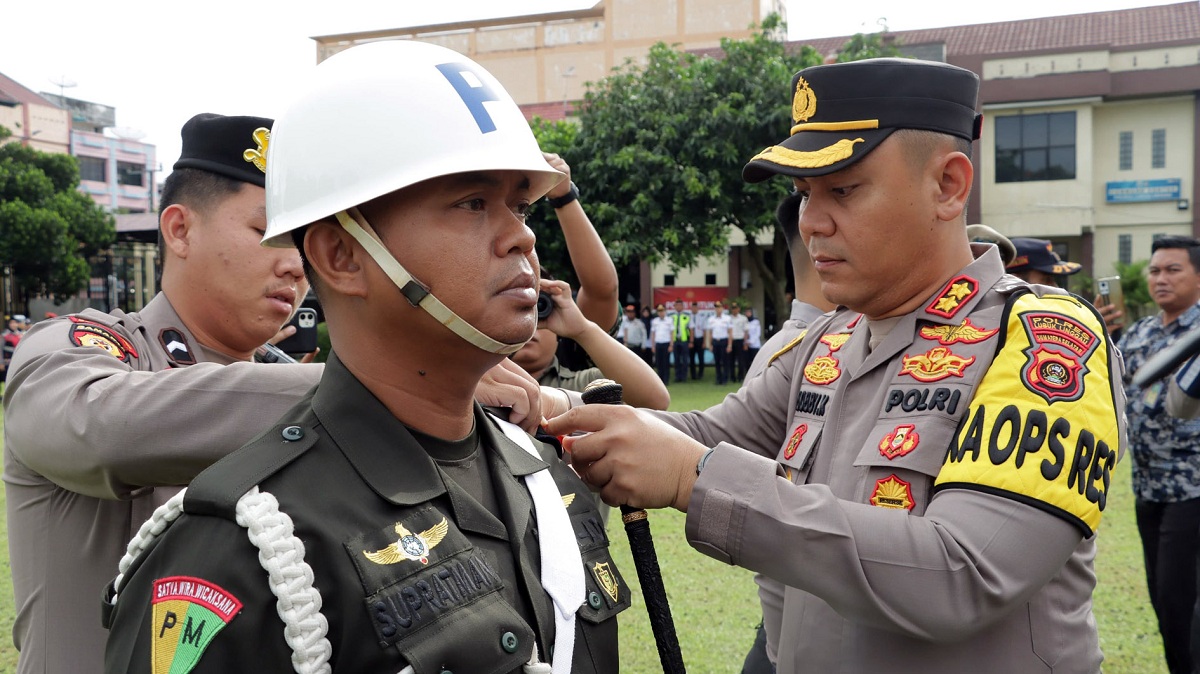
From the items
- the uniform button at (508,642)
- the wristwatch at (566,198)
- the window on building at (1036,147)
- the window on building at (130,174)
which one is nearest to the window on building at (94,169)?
the window on building at (130,174)

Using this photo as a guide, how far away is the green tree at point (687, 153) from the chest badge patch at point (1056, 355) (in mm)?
19803

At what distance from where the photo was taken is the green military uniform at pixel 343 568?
1.39 meters

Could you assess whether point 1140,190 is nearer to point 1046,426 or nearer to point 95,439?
point 1046,426

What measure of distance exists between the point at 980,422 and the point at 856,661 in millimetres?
606

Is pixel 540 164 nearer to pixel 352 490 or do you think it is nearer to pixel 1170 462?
pixel 352 490

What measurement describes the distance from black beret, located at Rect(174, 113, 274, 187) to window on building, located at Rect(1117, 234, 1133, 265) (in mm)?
32572

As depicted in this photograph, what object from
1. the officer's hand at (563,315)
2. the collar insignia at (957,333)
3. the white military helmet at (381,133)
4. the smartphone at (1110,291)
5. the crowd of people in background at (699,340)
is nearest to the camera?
the white military helmet at (381,133)

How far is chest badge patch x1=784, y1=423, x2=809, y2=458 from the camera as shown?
2.58 m

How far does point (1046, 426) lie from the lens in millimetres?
1972

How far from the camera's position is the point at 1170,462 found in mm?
5262

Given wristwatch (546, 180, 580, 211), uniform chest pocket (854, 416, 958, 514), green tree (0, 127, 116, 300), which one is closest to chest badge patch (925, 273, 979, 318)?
uniform chest pocket (854, 416, 958, 514)

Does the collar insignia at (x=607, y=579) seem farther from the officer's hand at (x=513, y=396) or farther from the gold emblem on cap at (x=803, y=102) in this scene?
the gold emblem on cap at (x=803, y=102)

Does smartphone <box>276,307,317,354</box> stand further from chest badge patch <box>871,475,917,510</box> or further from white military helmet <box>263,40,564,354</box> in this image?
chest badge patch <box>871,475,917,510</box>

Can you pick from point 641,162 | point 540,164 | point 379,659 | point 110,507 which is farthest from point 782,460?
point 641,162
